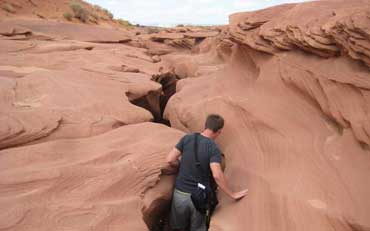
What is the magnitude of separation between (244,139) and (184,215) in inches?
43.3

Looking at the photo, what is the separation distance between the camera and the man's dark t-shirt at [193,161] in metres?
3.50

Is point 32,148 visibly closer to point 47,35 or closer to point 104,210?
point 104,210

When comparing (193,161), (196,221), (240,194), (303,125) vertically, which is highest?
(303,125)

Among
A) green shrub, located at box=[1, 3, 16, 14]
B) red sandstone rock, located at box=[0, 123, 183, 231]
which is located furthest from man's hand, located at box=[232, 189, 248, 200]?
green shrub, located at box=[1, 3, 16, 14]

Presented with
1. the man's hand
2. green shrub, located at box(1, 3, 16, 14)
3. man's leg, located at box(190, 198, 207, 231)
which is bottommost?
man's leg, located at box(190, 198, 207, 231)

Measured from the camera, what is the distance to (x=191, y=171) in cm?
357

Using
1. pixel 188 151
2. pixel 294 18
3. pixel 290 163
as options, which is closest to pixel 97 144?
pixel 188 151

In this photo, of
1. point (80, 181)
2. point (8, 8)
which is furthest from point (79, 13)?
point (80, 181)

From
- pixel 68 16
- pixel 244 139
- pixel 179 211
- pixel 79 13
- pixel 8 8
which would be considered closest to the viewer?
pixel 179 211

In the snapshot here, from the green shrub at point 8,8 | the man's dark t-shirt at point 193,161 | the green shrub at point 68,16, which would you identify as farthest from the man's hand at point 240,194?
the green shrub at point 68,16

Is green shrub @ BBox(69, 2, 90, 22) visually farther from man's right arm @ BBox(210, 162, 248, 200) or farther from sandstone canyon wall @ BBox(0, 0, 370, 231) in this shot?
man's right arm @ BBox(210, 162, 248, 200)

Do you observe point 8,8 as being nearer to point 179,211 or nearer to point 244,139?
point 244,139

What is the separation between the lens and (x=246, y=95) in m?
4.74

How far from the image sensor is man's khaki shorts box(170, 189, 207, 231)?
3.64 metres
